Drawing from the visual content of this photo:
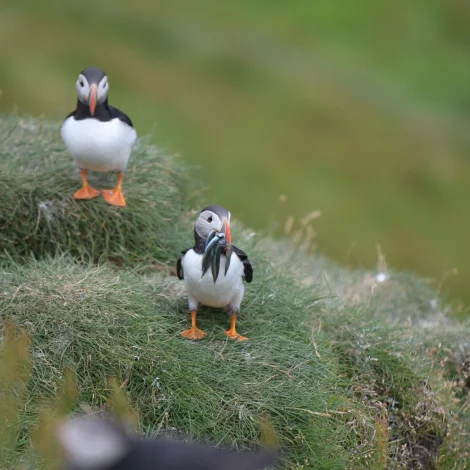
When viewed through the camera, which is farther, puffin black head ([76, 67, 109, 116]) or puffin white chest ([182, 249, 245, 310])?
puffin black head ([76, 67, 109, 116])

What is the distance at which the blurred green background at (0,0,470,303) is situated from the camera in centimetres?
1468

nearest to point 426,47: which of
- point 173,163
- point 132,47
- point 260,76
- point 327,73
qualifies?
point 327,73

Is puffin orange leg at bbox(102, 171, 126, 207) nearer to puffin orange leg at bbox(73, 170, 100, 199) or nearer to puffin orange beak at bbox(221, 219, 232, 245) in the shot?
puffin orange leg at bbox(73, 170, 100, 199)

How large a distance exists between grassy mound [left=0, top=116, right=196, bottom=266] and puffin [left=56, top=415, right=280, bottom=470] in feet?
9.16

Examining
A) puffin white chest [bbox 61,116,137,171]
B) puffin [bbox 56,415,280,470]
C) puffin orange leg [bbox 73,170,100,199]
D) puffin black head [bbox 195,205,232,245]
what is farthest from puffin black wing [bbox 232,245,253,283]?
puffin [bbox 56,415,280,470]

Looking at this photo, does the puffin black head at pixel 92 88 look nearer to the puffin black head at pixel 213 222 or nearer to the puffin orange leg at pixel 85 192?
the puffin orange leg at pixel 85 192

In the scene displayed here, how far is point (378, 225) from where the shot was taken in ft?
48.8

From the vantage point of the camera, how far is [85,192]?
5742 millimetres

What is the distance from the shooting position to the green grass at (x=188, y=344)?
4512mm

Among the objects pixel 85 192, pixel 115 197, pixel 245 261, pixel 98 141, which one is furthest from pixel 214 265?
pixel 85 192

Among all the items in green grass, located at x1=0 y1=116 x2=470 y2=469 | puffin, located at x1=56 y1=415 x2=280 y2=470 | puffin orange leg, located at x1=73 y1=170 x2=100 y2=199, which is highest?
A: puffin, located at x1=56 y1=415 x2=280 y2=470

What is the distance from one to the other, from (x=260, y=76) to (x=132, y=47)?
298 cm

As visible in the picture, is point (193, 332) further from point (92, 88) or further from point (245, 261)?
point (92, 88)

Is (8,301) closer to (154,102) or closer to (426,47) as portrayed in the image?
(154,102)
